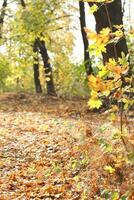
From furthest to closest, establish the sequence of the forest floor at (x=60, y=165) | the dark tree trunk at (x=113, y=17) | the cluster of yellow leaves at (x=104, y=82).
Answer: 1. the dark tree trunk at (x=113, y=17)
2. the forest floor at (x=60, y=165)
3. the cluster of yellow leaves at (x=104, y=82)

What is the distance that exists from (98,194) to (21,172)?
7.78 ft

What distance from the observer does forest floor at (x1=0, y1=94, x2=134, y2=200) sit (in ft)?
21.5

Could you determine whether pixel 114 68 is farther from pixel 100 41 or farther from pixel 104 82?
pixel 100 41

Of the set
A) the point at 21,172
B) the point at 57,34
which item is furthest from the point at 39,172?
the point at 57,34

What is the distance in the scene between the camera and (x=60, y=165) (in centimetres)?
874

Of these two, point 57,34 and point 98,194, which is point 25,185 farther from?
point 57,34

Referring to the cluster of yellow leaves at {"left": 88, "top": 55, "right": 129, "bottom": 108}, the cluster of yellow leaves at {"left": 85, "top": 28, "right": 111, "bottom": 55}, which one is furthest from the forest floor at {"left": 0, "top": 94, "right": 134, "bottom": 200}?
the cluster of yellow leaves at {"left": 85, "top": 28, "right": 111, "bottom": 55}

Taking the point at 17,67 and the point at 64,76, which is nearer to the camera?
the point at 17,67

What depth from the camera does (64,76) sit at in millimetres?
33844

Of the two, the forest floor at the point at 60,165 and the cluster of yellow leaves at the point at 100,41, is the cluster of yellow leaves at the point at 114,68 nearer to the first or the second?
the cluster of yellow leaves at the point at 100,41

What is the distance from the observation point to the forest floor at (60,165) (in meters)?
6.56

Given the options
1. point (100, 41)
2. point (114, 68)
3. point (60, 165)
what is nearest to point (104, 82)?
point (114, 68)

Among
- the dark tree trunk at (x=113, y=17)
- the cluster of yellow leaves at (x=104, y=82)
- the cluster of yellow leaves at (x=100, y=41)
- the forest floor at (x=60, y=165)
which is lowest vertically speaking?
the forest floor at (x=60, y=165)

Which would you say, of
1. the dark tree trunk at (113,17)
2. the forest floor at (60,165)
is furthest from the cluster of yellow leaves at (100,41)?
the dark tree trunk at (113,17)
